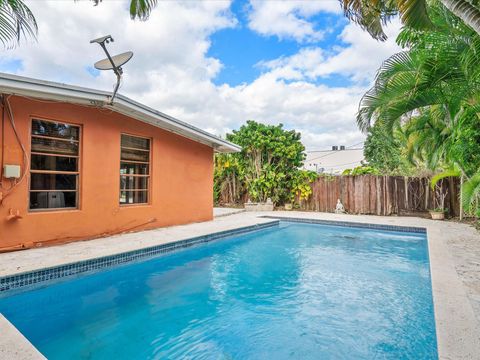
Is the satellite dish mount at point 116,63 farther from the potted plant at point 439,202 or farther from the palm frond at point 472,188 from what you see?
the potted plant at point 439,202

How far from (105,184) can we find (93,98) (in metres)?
2.15

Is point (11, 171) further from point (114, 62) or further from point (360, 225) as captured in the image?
point (360, 225)

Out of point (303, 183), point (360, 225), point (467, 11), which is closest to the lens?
point (467, 11)

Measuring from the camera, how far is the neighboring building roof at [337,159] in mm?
34969

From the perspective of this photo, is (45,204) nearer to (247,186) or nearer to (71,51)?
(71,51)

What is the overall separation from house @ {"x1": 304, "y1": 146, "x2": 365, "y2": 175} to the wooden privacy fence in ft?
65.6

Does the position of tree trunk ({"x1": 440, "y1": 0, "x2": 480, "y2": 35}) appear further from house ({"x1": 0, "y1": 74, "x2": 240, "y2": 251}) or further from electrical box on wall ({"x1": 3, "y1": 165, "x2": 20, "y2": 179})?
electrical box on wall ({"x1": 3, "y1": 165, "x2": 20, "y2": 179})

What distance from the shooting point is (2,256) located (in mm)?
5527

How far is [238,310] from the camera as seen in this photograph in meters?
4.42

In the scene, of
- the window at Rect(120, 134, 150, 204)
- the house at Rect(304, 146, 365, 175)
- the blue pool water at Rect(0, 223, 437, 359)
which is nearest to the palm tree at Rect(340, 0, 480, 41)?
the blue pool water at Rect(0, 223, 437, 359)

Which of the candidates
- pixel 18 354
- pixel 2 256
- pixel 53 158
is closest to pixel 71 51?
pixel 53 158

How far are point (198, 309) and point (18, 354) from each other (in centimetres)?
234

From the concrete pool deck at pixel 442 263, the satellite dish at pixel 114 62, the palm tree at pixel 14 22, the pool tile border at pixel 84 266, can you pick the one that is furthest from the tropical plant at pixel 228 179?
the palm tree at pixel 14 22

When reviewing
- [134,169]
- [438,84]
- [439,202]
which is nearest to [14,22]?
[134,169]
